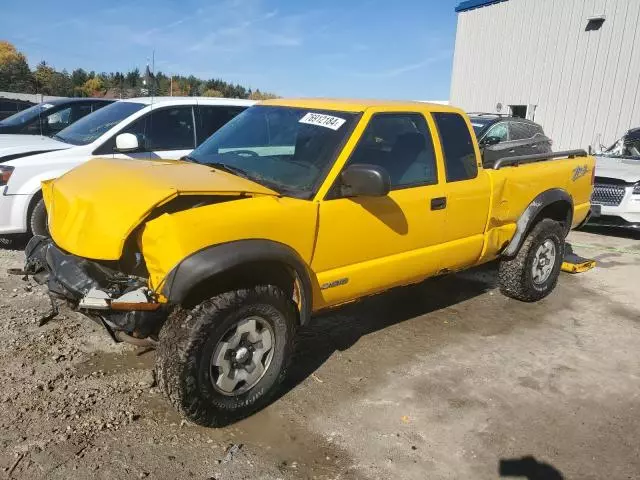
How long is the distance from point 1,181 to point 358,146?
429 cm

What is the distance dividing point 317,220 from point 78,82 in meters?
52.1

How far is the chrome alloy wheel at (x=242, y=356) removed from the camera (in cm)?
322

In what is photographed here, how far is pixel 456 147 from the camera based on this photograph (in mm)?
4492

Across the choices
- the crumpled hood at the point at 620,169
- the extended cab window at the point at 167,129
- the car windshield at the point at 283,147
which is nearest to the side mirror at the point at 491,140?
the crumpled hood at the point at 620,169

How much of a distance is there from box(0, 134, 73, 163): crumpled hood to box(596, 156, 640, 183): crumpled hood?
7.97 m

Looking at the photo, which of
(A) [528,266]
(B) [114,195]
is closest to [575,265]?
(A) [528,266]

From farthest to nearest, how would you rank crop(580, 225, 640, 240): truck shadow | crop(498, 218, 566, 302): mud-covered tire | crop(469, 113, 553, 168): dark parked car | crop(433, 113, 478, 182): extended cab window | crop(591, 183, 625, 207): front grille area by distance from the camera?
crop(469, 113, 553, 168): dark parked car, crop(580, 225, 640, 240): truck shadow, crop(591, 183, 625, 207): front grille area, crop(498, 218, 566, 302): mud-covered tire, crop(433, 113, 478, 182): extended cab window

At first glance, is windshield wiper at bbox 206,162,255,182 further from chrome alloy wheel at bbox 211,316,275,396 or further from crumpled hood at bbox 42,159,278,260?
chrome alloy wheel at bbox 211,316,275,396

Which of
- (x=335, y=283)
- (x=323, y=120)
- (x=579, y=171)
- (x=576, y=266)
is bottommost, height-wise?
(x=576, y=266)

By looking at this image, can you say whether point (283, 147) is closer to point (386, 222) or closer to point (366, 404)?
point (386, 222)

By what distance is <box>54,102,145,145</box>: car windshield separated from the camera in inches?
267

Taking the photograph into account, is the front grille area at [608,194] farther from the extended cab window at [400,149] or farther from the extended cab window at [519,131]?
the extended cab window at [400,149]

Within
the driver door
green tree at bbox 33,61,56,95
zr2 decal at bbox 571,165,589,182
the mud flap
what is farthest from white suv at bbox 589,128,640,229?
green tree at bbox 33,61,56,95

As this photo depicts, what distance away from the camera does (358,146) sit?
374 cm
